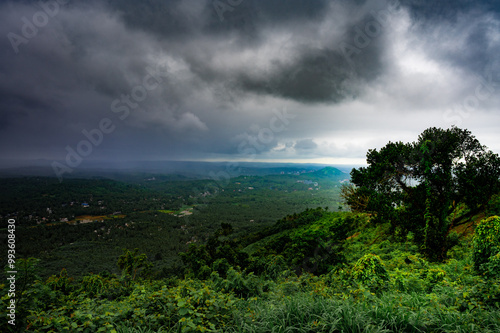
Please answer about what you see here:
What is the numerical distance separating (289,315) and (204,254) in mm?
12697

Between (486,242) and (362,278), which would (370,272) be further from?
(486,242)

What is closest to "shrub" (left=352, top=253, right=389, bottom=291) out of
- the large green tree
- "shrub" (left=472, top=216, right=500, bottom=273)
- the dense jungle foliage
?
the dense jungle foliage

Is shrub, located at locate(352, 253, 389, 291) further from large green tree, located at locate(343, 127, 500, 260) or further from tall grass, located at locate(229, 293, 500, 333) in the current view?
large green tree, located at locate(343, 127, 500, 260)

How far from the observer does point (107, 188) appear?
157375 mm

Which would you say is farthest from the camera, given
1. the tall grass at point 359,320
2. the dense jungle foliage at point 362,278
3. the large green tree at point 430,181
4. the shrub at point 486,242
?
the large green tree at point 430,181

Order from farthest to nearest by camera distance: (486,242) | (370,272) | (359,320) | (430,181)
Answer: (430,181) → (370,272) → (486,242) → (359,320)

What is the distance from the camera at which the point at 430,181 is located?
968 cm

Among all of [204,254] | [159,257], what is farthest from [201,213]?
[204,254]

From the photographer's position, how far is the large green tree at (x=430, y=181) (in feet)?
29.3

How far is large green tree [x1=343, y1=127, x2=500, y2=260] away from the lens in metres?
8.92

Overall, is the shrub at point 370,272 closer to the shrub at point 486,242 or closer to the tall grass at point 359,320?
the tall grass at point 359,320

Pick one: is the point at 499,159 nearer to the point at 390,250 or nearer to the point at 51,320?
A: the point at 390,250

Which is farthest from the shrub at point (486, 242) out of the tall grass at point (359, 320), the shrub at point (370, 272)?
the tall grass at point (359, 320)

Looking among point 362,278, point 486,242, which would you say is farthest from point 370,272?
point 486,242
